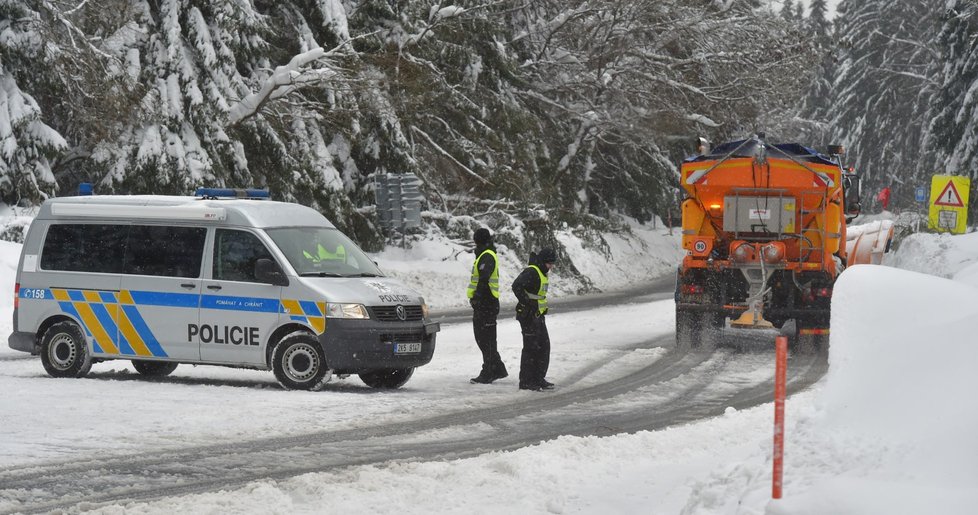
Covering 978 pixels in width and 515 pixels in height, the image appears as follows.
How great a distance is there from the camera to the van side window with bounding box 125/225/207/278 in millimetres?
12984

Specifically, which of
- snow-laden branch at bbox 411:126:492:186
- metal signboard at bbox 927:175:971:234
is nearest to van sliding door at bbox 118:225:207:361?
snow-laden branch at bbox 411:126:492:186

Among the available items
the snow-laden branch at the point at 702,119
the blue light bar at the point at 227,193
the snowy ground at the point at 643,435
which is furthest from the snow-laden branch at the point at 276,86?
the snow-laden branch at the point at 702,119

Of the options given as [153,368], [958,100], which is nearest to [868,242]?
[153,368]

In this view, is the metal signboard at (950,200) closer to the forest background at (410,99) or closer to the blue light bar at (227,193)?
the forest background at (410,99)

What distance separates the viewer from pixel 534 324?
13305 millimetres

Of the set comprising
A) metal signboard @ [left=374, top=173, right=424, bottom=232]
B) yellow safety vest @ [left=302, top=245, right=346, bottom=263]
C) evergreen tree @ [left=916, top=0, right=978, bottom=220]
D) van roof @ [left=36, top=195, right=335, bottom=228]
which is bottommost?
yellow safety vest @ [left=302, top=245, right=346, bottom=263]

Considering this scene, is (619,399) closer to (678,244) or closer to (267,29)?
(267,29)

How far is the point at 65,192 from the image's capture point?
84.2 ft

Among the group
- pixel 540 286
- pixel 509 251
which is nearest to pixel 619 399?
pixel 540 286

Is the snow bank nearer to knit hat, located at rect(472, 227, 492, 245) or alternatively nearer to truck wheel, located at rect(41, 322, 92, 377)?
knit hat, located at rect(472, 227, 492, 245)

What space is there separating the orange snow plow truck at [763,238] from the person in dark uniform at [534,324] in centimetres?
503

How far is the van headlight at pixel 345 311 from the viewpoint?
12367 millimetres

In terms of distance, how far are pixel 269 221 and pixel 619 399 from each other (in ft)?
13.4

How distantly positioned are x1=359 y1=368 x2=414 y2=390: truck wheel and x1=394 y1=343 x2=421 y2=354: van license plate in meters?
0.43
